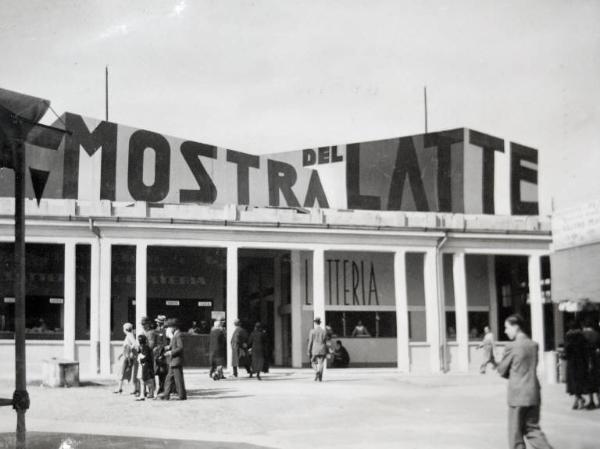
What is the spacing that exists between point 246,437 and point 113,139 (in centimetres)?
1569

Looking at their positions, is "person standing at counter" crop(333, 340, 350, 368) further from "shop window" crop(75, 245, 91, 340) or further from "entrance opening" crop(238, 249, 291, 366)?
"shop window" crop(75, 245, 91, 340)

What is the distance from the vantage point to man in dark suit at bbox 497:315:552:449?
8.79 metres

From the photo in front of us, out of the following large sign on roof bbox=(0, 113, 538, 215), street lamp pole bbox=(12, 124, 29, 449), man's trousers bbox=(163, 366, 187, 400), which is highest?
large sign on roof bbox=(0, 113, 538, 215)

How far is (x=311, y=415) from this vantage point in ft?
45.6

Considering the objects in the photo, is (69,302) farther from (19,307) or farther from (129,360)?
(19,307)

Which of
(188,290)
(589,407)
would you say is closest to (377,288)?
(188,290)

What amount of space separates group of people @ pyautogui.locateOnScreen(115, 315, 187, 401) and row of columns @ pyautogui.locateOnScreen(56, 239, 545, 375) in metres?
6.10

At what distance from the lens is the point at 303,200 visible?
27172 millimetres

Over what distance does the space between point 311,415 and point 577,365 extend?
520 cm

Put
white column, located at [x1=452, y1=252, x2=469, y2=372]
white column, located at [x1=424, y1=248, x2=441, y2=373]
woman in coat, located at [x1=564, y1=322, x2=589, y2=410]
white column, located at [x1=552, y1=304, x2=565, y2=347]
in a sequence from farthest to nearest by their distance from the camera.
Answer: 1. white column, located at [x1=552, y1=304, x2=565, y2=347]
2. white column, located at [x1=452, y1=252, x2=469, y2=372]
3. white column, located at [x1=424, y1=248, x2=441, y2=373]
4. woman in coat, located at [x1=564, y1=322, x2=589, y2=410]

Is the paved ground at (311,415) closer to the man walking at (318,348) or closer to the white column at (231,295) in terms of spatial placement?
the man walking at (318,348)

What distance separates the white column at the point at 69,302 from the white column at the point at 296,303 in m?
8.22

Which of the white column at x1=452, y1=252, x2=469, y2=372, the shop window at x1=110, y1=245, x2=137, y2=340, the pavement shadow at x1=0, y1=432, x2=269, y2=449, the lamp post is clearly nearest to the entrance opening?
the shop window at x1=110, y1=245, x2=137, y2=340

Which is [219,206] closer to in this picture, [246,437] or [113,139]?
[113,139]
